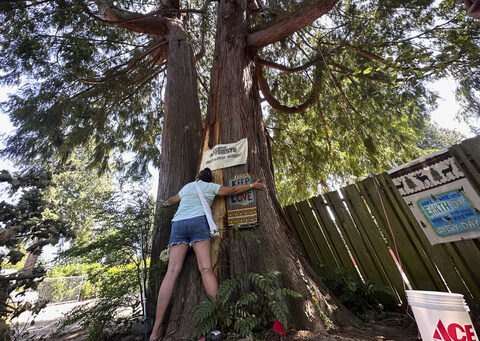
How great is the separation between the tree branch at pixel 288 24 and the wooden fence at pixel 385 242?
2586mm

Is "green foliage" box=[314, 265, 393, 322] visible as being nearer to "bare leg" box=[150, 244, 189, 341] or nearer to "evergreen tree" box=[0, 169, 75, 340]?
"bare leg" box=[150, 244, 189, 341]

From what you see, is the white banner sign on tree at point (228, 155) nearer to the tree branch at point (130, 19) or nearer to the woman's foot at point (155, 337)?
the woman's foot at point (155, 337)

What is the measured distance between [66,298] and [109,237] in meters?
9.48

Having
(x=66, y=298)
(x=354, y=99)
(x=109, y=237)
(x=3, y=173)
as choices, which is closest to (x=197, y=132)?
(x=109, y=237)

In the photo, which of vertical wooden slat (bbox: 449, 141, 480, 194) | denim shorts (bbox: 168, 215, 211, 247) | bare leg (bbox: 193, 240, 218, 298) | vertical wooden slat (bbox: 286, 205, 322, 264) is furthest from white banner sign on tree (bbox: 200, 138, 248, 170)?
vertical wooden slat (bbox: 449, 141, 480, 194)

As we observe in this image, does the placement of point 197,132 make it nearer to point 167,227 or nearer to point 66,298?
point 167,227

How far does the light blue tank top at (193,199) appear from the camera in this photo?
2.65m

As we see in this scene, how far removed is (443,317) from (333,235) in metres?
1.94

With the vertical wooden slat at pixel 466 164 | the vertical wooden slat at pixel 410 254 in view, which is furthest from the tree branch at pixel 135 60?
the vertical wooden slat at pixel 466 164

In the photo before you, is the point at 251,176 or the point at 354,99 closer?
the point at 251,176

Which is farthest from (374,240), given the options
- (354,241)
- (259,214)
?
(259,214)

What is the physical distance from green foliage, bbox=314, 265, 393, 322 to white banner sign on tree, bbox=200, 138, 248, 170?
1.84m

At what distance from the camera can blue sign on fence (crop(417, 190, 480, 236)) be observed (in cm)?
205

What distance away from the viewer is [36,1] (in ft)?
14.7
